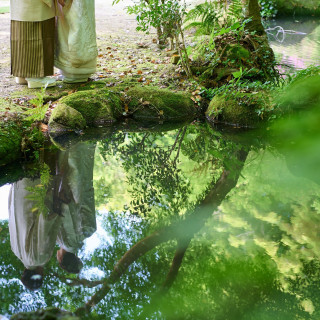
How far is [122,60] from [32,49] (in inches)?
95.8

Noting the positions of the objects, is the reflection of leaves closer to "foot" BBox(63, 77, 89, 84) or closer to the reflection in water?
the reflection in water

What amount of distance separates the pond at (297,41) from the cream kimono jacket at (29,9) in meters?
4.03

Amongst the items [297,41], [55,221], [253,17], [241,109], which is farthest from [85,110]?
[297,41]

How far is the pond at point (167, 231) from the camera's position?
2.89 m

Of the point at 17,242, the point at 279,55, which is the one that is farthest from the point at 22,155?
the point at 279,55

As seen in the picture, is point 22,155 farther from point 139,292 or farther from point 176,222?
point 139,292

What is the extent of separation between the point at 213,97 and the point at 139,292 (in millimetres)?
4188

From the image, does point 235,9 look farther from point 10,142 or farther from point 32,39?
point 10,142

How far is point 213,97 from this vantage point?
670 cm

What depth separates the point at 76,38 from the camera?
6.84 meters

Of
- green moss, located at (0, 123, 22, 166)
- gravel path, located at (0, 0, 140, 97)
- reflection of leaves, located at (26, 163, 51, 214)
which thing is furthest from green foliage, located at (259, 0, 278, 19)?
reflection of leaves, located at (26, 163, 51, 214)

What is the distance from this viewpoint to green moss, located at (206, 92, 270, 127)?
20.2ft

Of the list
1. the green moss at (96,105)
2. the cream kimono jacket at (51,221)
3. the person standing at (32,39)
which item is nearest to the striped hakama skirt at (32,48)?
the person standing at (32,39)

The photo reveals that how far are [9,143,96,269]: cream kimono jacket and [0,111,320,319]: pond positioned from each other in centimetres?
1
